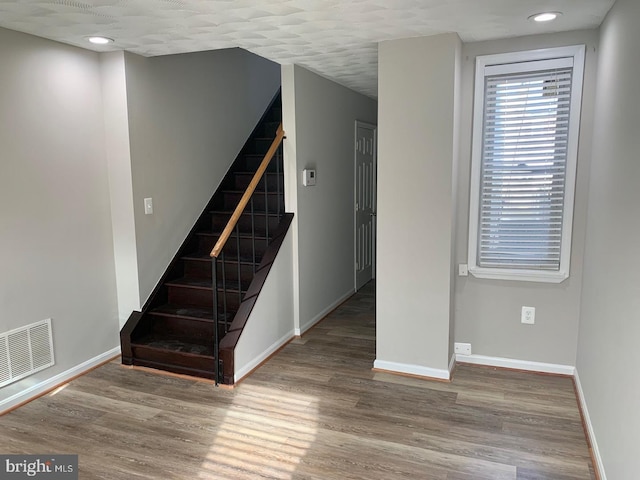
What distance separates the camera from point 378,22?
8.89ft

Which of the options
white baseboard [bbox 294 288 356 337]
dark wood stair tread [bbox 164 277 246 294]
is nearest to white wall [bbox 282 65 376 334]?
white baseboard [bbox 294 288 356 337]

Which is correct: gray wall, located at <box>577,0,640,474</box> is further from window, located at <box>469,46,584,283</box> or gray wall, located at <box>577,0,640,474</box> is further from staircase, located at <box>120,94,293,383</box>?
staircase, located at <box>120,94,293,383</box>

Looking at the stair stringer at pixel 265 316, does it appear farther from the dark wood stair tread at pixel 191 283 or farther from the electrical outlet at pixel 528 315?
the electrical outlet at pixel 528 315

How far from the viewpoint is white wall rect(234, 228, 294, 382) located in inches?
133

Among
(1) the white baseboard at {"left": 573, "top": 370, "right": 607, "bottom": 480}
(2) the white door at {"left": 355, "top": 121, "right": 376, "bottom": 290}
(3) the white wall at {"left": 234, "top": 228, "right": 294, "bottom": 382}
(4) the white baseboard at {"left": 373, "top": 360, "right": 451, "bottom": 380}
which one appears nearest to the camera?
(1) the white baseboard at {"left": 573, "top": 370, "right": 607, "bottom": 480}

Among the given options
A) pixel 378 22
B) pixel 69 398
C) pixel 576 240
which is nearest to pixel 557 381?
pixel 576 240

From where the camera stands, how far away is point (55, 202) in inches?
124

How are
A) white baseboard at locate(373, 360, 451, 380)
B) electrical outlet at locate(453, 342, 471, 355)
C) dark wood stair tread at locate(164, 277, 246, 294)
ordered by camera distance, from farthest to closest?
dark wood stair tread at locate(164, 277, 246, 294)
electrical outlet at locate(453, 342, 471, 355)
white baseboard at locate(373, 360, 451, 380)

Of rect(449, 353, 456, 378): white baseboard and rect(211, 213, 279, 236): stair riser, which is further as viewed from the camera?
rect(211, 213, 279, 236): stair riser

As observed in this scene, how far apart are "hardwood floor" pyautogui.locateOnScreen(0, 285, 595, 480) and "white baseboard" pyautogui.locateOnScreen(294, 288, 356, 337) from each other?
58cm

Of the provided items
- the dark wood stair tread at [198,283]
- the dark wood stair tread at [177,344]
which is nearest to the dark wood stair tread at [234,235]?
the dark wood stair tread at [198,283]

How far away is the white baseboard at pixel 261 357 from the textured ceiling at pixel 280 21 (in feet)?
7.13

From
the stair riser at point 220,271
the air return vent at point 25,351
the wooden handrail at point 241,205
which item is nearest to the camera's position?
the air return vent at point 25,351

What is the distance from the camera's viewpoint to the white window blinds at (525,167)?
10.1 ft
